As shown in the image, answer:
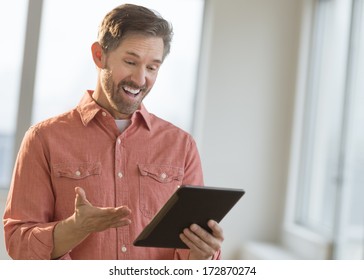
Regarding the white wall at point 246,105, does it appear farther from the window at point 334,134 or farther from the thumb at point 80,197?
the thumb at point 80,197

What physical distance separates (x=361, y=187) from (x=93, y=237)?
59.1 inches

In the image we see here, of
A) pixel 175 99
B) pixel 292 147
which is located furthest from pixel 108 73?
pixel 292 147

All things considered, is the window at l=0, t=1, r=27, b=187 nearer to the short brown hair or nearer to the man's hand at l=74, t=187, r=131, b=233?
the short brown hair

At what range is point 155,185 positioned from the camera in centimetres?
120

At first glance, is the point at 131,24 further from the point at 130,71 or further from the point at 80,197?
the point at 80,197

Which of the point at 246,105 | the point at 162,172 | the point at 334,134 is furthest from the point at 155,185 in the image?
the point at 334,134

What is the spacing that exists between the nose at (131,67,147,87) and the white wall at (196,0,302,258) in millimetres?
1059

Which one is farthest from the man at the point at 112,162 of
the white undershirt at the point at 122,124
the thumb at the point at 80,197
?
the thumb at the point at 80,197

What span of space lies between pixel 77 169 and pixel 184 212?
9.3 inches

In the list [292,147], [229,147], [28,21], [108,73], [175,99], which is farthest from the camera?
[292,147]

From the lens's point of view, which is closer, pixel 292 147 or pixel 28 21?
pixel 28 21

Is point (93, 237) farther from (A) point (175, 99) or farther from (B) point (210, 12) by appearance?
(B) point (210, 12)

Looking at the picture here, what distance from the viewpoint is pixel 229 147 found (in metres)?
2.29

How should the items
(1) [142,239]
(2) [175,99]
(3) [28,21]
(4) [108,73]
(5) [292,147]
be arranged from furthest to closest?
(5) [292,147] → (2) [175,99] → (3) [28,21] → (4) [108,73] → (1) [142,239]
